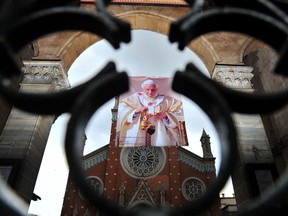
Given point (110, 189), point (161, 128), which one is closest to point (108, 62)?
point (161, 128)

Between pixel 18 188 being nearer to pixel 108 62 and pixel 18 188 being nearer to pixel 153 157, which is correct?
pixel 108 62

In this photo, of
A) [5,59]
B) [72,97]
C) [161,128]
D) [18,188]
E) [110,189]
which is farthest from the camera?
[110,189]

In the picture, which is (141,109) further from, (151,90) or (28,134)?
(28,134)

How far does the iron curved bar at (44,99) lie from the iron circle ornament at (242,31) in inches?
27.2

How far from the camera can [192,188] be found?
82.6 ft

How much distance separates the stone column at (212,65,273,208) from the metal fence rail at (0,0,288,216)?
14.6ft

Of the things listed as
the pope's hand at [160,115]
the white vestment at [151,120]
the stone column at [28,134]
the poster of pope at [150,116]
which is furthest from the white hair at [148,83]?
the stone column at [28,134]

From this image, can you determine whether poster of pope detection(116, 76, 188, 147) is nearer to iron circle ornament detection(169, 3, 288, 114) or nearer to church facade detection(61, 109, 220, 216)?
iron circle ornament detection(169, 3, 288, 114)

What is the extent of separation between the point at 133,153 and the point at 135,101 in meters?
17.8

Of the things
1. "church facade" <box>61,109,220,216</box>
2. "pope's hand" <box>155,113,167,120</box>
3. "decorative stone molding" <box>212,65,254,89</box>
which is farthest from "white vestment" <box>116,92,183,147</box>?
"church facade" <box>61,109,220,216</box>

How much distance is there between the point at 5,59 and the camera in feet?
4.22

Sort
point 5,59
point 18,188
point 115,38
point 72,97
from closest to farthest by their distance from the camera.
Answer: point 5,59 → point 72,97 → point 115,38 → point 18,188

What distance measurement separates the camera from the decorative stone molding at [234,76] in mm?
6891

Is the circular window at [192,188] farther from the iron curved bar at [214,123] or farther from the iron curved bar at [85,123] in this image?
the iron curved bar at [85,123]
